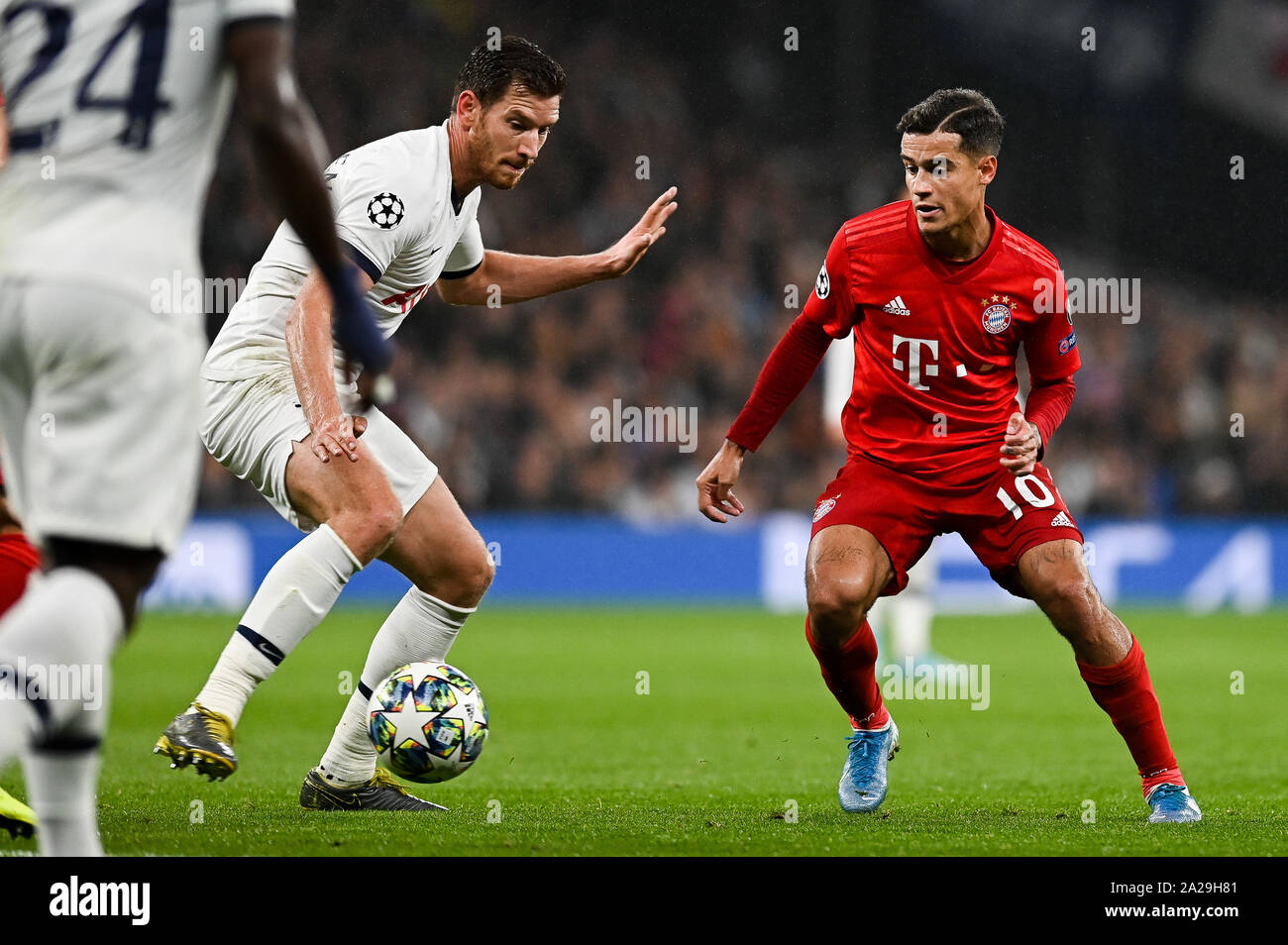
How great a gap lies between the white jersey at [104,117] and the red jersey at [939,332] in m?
2.57

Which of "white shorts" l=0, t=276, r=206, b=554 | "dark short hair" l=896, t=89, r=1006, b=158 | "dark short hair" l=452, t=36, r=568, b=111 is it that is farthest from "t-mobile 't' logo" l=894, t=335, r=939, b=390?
"white shorts" l=0, t=276, r=206, b=554

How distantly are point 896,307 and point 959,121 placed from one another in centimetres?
61

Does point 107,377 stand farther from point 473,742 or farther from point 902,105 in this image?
point 902,105

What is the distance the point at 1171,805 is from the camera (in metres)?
4.73

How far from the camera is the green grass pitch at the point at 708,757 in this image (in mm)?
4344

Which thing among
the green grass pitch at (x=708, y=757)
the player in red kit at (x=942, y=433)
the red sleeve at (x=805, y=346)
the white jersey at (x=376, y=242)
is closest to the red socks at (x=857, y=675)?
the player in red kit at (x=942, y=433)

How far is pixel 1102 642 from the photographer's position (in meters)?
4.79

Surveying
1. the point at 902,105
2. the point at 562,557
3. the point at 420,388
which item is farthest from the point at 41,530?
the point at 902,105

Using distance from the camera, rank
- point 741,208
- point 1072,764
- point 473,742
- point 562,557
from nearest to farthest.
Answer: point 473,742, point 1072,764, point 562,557, point 741,208

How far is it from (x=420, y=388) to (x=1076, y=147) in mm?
9491

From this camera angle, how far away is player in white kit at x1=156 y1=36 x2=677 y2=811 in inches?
173

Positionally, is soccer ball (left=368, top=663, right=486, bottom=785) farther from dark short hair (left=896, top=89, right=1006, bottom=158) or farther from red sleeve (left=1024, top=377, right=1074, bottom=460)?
dark short hair (left=896, top=89, right=1006, bottom=158)

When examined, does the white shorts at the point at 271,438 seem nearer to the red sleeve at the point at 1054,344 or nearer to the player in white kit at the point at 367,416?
the player in white kit at the point at 367,416

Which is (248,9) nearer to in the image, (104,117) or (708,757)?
(104,117)
